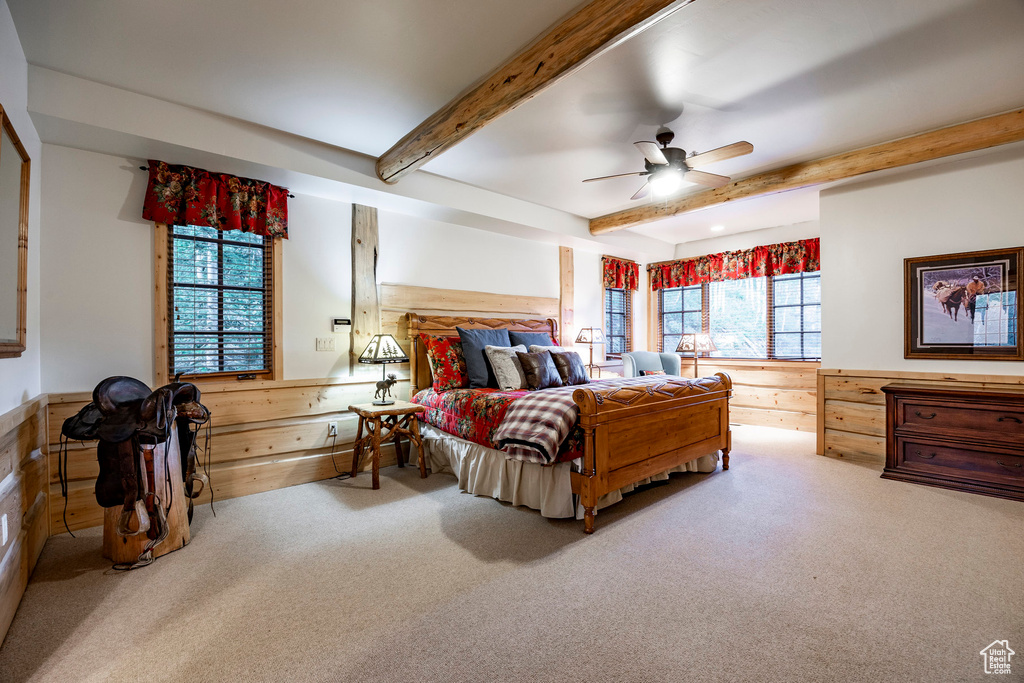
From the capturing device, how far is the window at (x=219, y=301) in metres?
3.21

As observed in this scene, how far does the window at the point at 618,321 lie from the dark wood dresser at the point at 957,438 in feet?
11.2

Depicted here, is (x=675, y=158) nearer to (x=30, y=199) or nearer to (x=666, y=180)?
(x=666, y=180)

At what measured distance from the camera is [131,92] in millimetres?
2730

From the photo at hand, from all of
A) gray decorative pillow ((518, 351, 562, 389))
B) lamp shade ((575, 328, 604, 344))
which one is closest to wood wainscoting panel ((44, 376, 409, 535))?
gray decorative pillow ((518, 351, 562, 389))

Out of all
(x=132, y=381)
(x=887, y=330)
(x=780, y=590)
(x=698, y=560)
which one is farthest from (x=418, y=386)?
(x=887, y=330)

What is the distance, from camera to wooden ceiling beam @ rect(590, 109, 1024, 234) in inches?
120

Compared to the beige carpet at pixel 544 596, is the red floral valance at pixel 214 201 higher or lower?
higher

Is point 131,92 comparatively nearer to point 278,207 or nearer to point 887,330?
point 278,207

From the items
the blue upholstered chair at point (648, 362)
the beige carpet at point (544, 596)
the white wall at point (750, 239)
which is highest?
the white wall at point (750, 239)

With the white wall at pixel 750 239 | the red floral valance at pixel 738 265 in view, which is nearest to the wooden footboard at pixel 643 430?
the red floral valance at pixel 738 265

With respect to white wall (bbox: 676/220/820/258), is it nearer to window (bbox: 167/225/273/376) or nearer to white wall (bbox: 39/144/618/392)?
white wall (bbox: 39/144/618/392)

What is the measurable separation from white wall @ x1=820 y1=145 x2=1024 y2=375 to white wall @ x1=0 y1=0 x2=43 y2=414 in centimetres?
561

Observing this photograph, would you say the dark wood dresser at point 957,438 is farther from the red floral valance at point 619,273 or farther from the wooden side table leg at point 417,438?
the wooden side table leg at point 417,438

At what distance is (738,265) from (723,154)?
3.52 meters
